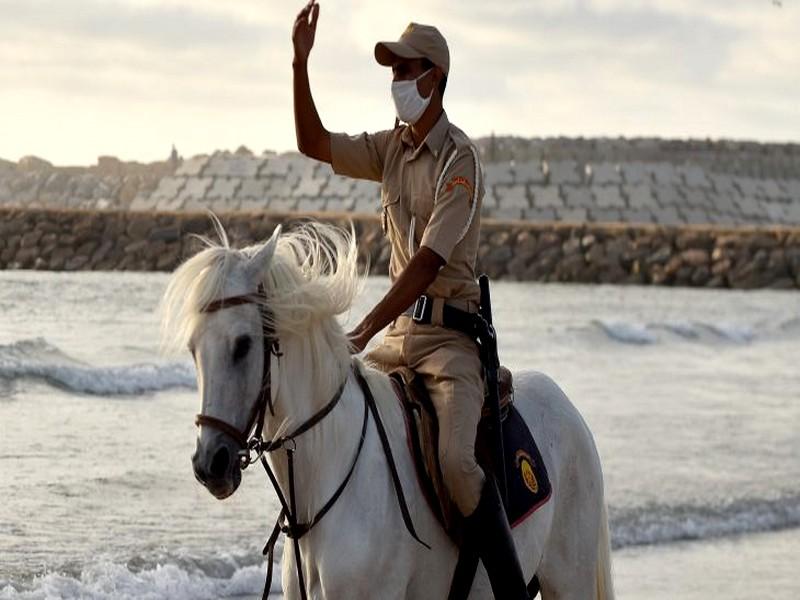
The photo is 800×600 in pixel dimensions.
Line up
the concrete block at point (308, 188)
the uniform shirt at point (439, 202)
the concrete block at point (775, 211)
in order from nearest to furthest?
the uniform shirt at point (439, 202) < the concrete block at point (308, 188) < the concrete block at point (775, 211)

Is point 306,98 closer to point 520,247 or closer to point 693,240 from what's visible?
point 520,247

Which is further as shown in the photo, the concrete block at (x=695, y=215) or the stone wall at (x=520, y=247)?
the concrete block at (x=695, y=215)

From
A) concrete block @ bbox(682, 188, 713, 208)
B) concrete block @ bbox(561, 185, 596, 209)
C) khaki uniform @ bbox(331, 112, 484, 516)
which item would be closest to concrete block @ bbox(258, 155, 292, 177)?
concrete block @ bbox(561, 185, 596, 209)

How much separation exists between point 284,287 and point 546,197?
55.0 metres

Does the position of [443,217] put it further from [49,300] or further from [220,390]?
[49,300]

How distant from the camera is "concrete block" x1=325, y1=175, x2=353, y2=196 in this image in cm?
5778

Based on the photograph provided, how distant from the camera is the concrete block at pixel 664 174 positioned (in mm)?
63688

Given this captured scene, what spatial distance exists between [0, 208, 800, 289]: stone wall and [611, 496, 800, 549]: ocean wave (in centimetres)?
2400

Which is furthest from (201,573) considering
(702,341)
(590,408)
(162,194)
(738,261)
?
(162,194)

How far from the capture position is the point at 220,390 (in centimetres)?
474

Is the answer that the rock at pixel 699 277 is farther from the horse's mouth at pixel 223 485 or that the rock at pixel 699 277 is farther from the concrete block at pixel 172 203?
the horse's mouth at pixel 223 485

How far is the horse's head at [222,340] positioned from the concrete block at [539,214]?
170ft

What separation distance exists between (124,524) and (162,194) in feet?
163

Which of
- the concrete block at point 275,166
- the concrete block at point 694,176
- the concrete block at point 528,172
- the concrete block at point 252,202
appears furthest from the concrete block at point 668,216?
the concrete block at point 252,202
